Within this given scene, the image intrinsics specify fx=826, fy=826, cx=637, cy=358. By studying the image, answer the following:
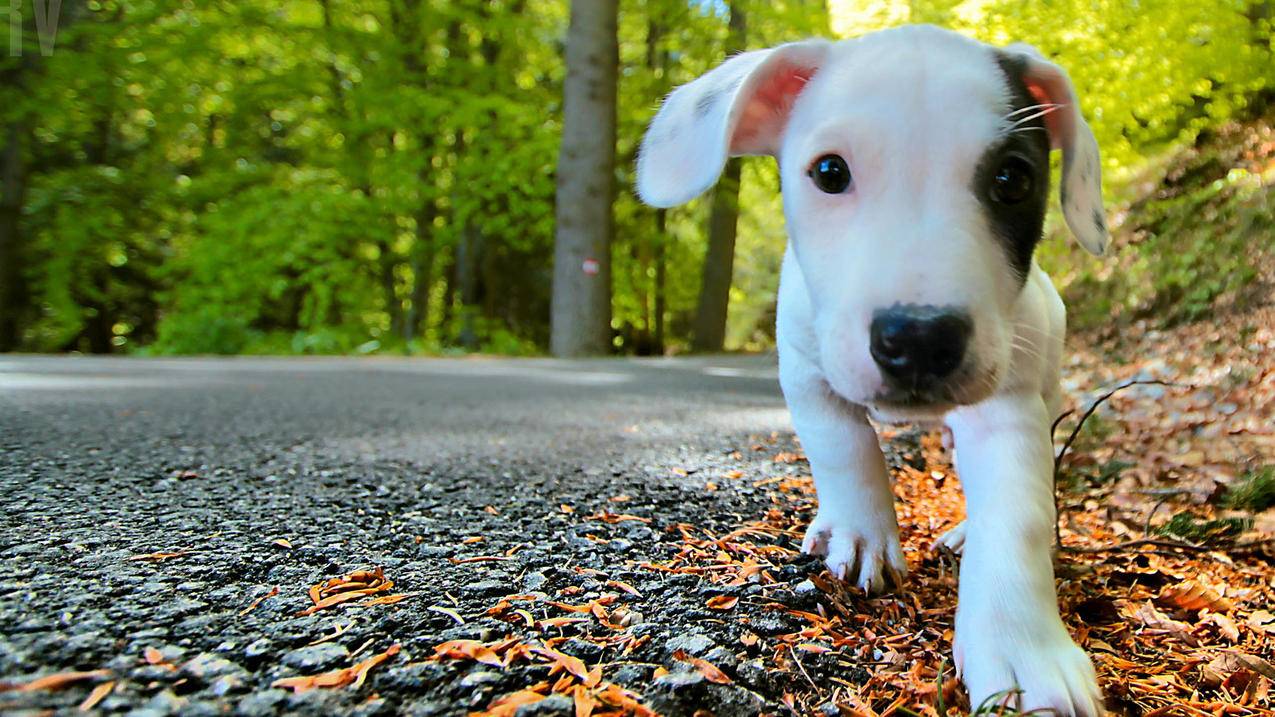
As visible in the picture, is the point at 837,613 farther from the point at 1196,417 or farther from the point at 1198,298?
the point at 1198,298

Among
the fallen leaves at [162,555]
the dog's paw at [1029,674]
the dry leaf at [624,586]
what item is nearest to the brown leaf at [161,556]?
the fallen leaves at [162,555]

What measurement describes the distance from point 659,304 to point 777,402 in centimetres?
1269

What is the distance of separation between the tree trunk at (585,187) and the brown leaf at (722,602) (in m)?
9.27

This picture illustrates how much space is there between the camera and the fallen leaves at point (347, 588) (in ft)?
4.41

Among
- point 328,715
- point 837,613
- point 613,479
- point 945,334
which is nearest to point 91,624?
point 328,715

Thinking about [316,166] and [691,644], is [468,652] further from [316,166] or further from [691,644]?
[316,166]

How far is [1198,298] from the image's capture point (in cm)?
591

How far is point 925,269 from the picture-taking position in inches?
54.2

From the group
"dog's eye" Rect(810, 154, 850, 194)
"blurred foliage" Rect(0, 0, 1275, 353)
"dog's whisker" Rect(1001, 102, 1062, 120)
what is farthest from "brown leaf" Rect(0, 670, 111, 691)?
"blurred foliage" Rect(0, 0, 1275, 353)

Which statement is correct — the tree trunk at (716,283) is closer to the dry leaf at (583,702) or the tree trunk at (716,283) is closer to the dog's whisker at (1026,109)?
the dog's whisker at (1026,109)

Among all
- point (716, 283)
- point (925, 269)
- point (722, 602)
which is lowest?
point (722, 602)

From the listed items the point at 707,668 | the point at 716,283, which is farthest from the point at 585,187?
the point at 707,668

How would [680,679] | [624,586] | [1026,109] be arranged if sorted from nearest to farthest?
[680,679] → [624,586] → [1026,109]

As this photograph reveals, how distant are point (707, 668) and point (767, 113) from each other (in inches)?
54.4
